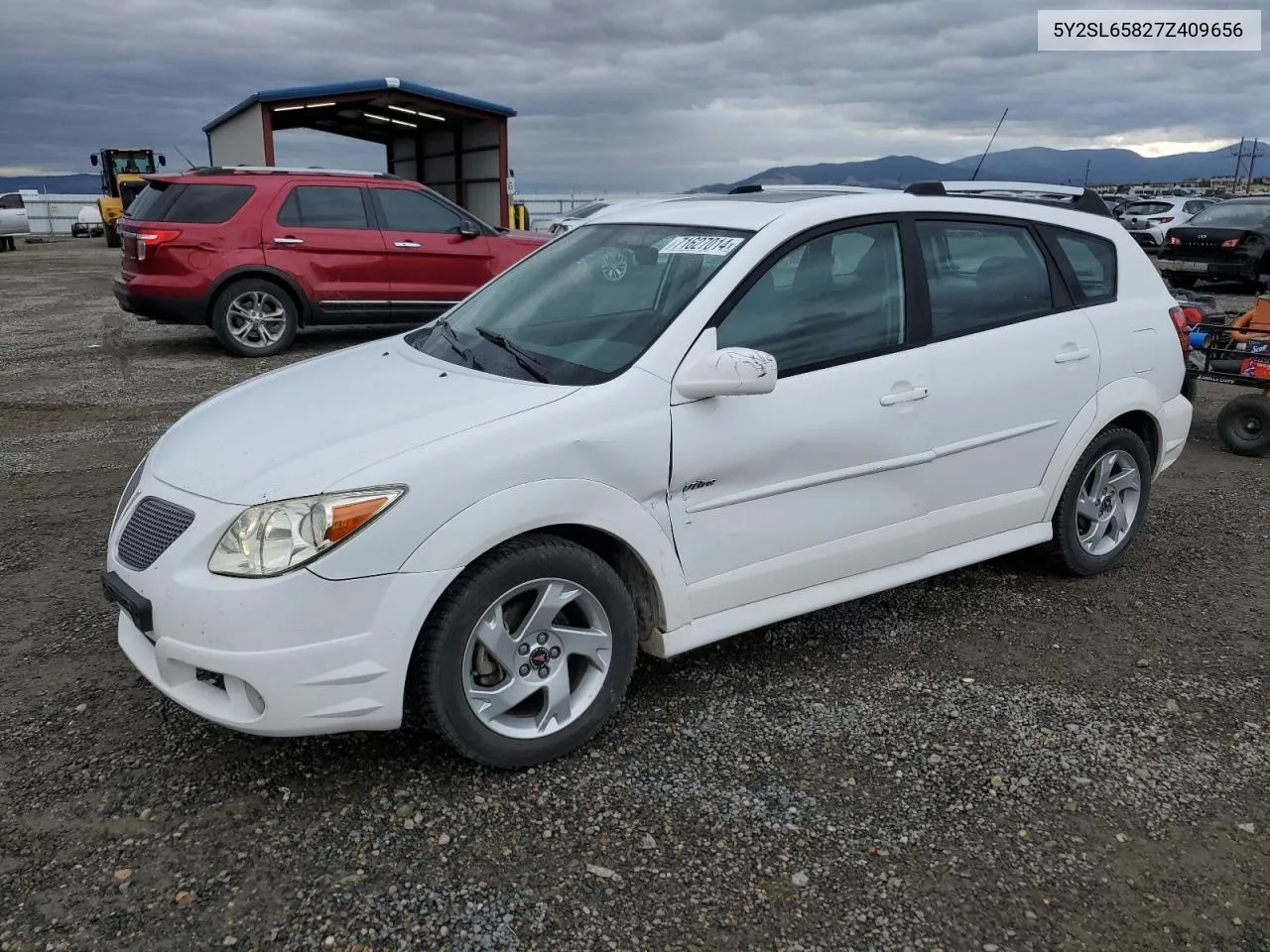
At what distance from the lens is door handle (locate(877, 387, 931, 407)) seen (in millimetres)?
3668

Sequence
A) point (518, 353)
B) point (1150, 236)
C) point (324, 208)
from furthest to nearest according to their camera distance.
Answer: point (1150, 236) < point (324, 208) < point (518, 353)

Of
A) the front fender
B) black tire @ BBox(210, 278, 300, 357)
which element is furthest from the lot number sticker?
black tire @ BBox(210, 278, 300, 357)

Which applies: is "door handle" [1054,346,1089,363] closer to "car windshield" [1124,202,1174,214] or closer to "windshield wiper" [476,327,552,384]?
"windshield wiper" [476,327,552,384]

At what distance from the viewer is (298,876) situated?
→ 8.71ft

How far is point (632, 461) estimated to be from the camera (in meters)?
3.13

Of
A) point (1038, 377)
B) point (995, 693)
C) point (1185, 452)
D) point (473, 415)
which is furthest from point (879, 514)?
point (1185, 452)

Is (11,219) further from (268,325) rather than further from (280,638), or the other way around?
(280,638)

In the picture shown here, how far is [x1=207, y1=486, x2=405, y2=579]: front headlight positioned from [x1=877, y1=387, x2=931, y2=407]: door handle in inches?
70.3

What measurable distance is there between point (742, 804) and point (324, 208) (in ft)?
28.9

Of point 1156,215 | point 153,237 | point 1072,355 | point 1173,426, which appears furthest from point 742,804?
point 1156,215

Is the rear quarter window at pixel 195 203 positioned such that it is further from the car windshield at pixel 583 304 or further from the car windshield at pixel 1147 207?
the car windshield at pixel 1147 207

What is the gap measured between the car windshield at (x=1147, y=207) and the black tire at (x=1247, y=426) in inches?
829

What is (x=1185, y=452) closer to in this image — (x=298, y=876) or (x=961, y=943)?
(x=961, y=943)

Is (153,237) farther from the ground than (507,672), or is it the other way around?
(153,237)
